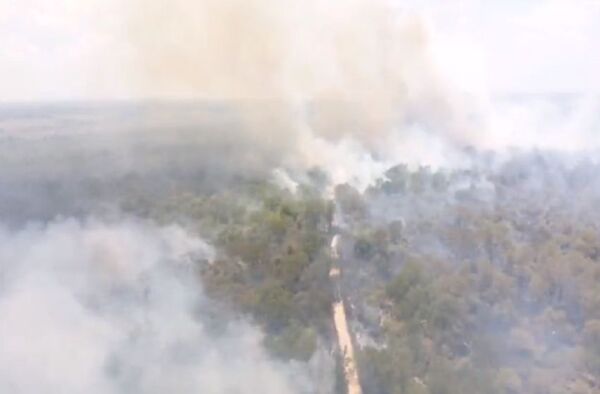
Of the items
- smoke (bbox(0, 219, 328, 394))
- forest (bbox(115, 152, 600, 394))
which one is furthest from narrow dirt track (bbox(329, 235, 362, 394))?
smoke (bbox(0, 219, 328, 394))

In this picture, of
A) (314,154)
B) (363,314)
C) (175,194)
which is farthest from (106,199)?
(314,154)

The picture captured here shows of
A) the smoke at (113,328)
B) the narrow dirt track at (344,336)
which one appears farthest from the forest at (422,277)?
the smoke at (113,328)

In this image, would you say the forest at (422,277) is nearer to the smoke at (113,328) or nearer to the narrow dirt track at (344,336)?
the narrow dirt track at (344,336)

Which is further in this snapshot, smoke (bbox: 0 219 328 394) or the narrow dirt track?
the narrow dirt track

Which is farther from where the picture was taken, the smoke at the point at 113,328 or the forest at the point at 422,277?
the forest at the point at 422,277

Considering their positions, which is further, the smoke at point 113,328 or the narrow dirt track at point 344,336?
the narrow dirt track at point 344,336

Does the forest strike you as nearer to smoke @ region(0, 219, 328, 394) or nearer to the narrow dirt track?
the narrow dirt track

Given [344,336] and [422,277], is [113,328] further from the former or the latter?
[422,277]

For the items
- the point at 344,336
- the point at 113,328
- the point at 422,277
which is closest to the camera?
the point at 113,328

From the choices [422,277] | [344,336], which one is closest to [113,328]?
[344,336]
